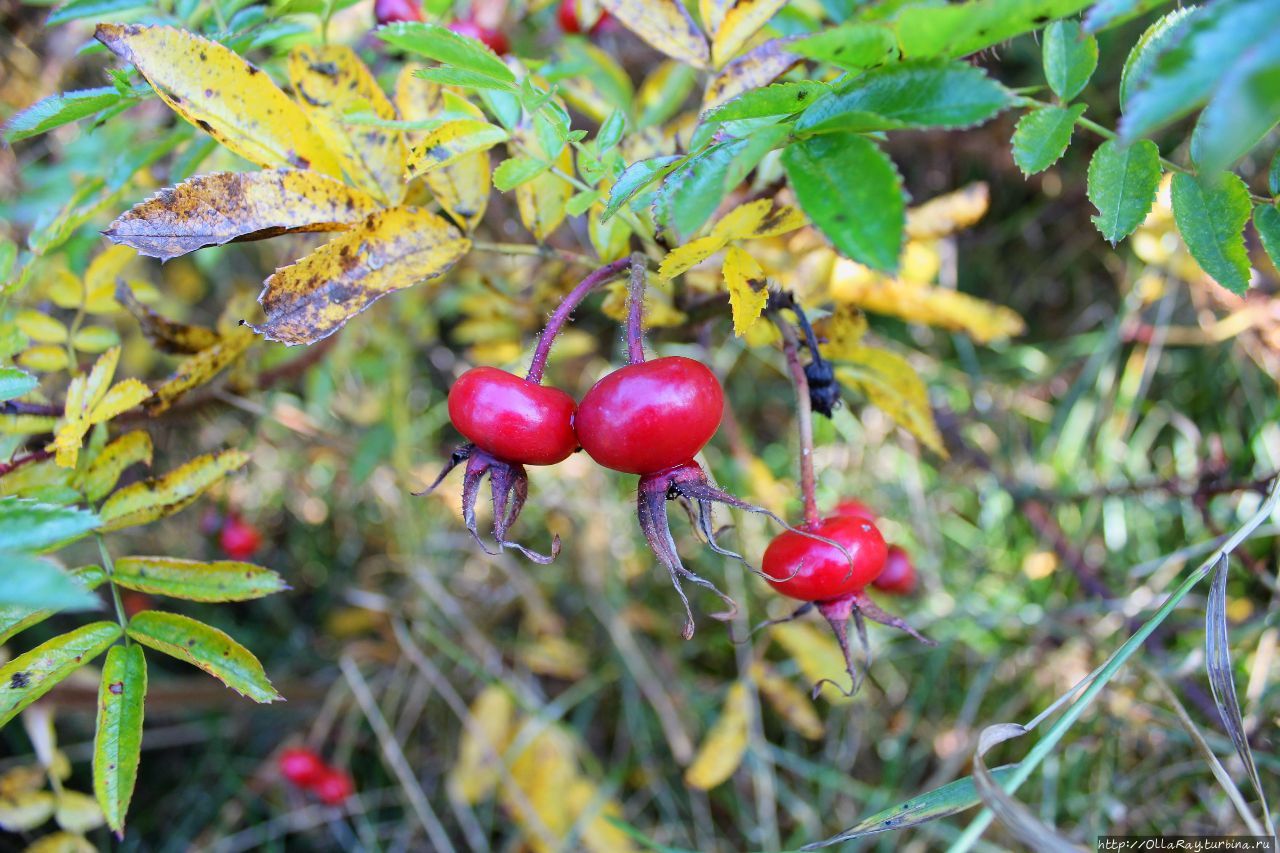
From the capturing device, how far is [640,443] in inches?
30.4

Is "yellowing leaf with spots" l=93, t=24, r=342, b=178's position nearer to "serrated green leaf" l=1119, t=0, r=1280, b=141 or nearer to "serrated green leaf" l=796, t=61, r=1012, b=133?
"serrated green leaf" l=796, t=61, r=1012, b=133

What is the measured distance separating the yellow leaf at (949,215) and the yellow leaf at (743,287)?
79 cm

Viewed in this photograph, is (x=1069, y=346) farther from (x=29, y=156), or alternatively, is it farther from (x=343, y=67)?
(x=29, y=156)

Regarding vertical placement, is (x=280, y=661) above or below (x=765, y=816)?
below

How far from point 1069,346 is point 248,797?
2.33m

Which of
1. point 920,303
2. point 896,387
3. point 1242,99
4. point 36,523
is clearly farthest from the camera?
point 920,303

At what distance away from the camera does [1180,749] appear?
159 centimetres

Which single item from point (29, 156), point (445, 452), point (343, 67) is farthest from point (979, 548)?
point (29, 156)

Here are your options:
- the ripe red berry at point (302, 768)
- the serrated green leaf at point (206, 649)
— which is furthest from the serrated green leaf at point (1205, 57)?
the ripe red berry at point (302, 768)

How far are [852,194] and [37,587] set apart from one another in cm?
62

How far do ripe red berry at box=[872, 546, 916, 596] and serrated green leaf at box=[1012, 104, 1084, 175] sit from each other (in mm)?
938

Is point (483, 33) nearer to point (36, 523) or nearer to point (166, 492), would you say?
point (166, 492)

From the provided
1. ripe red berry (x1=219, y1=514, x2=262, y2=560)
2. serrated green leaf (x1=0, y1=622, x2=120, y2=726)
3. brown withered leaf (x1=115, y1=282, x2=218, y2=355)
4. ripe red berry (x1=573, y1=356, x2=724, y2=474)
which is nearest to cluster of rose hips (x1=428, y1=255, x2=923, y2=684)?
ripe red berry (x1=573, y1=356, x2=724, y2=474)

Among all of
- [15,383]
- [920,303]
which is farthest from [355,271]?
[920,303]
